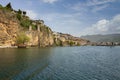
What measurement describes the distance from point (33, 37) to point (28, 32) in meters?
9.96

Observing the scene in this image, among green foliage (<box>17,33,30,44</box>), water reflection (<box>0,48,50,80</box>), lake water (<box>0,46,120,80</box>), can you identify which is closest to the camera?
water reflection (<box>0,48,50,80</box>)

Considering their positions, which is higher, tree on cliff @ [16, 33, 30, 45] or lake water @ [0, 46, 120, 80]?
tree on cliff @ [16, 33, 30, 45]

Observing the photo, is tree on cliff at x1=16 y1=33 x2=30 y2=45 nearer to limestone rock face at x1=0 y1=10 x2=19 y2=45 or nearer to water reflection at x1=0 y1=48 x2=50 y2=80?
limestone rock face at x1=0 y1=10 x2=19 y2=45

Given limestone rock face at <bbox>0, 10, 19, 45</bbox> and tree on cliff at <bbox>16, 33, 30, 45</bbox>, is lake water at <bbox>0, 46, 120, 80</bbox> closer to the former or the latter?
limestone rock face at <bbox>0, 10, 19, 45</bbox>

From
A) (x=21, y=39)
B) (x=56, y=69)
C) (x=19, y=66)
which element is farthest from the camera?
(x=21, y=39)

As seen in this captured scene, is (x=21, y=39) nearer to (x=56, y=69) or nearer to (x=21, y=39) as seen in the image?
(x=21, y=39)

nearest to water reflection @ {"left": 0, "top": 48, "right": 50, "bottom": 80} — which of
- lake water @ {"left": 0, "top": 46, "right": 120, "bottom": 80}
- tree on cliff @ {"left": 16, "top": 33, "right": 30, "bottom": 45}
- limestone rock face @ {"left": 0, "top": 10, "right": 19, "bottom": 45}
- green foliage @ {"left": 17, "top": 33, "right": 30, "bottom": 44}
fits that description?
lake water @ {"left": 0, "top": 46, "right": 120, "bottom": 80}

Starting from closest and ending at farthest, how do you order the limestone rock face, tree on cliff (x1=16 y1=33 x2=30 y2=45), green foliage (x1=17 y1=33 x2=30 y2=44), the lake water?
the lake water → the limestone rock face → tree on cliff (x1=16 y1=33 x2=30 y2=45) → green foliage (x1=17 y1=33 x2=30 y2=44)

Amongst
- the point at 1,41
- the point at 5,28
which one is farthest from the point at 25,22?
the point at 1,41

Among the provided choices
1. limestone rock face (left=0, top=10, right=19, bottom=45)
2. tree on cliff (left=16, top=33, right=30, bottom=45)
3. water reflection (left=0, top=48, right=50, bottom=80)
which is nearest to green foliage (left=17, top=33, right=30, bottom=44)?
tree on cliff (left=16, top=33, right=30, bottom=45)

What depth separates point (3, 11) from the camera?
11488cm

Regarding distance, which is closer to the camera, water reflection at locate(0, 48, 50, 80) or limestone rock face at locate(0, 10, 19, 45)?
water reflection at locate(0, 48, 50, 80)

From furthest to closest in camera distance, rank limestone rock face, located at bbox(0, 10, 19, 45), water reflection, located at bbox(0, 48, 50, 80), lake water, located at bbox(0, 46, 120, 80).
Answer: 1. limestone rock face, located at bbox(0, 10, 19, 45)
2. lake water, located at bbox(0, 46, 120, 80)
3. water reflection, located at bbox(0, 48, 50, 80)

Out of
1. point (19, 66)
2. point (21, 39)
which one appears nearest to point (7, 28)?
point (21, 39)
